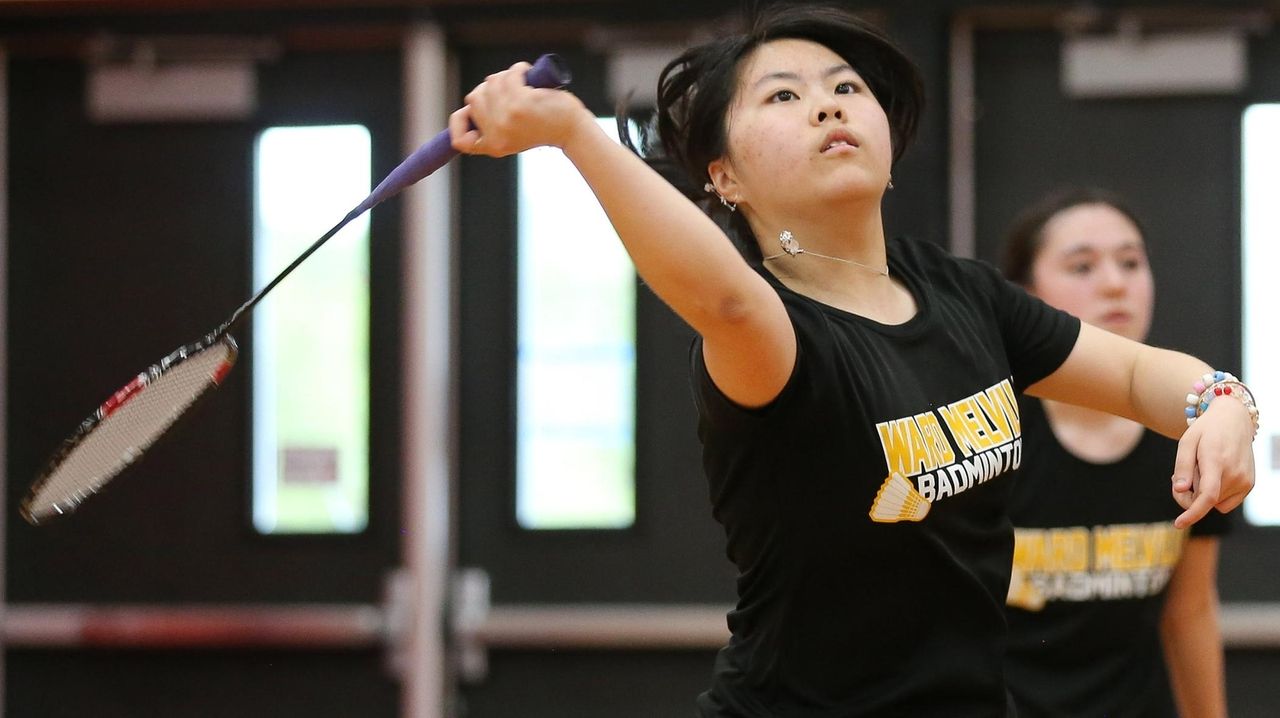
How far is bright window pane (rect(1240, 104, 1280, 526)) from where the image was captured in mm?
3412

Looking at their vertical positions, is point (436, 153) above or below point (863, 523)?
above

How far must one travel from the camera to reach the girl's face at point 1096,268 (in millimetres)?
2416

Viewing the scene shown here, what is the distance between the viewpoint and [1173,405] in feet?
5.21

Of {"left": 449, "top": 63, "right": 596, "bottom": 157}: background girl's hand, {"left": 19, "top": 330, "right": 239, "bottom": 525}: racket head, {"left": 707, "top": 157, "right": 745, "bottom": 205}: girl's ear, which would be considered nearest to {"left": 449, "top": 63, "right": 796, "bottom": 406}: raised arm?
{"left": 449, "top": 63, "right": 596, "bottom": 157}: background girl's hand

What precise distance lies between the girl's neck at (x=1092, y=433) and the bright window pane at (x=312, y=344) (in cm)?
194

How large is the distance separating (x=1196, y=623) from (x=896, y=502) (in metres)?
1.11

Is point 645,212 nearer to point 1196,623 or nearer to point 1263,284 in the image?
point 1196,623

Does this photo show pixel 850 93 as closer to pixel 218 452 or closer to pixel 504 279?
pixel 504 279

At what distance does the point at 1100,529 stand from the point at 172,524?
2.50 meters

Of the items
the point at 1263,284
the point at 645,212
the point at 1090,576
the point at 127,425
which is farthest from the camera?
the point at 1263,284

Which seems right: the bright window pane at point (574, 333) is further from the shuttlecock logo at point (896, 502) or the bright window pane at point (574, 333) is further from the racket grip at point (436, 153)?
the shuttlecock logo at point (896, 502)

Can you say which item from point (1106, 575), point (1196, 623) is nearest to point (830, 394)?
point (1106, 575)

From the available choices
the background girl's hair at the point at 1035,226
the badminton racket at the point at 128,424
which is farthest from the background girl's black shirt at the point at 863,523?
the background girl's hair at the point at 1035,226

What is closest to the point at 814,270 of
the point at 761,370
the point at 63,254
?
the point at 761,370
